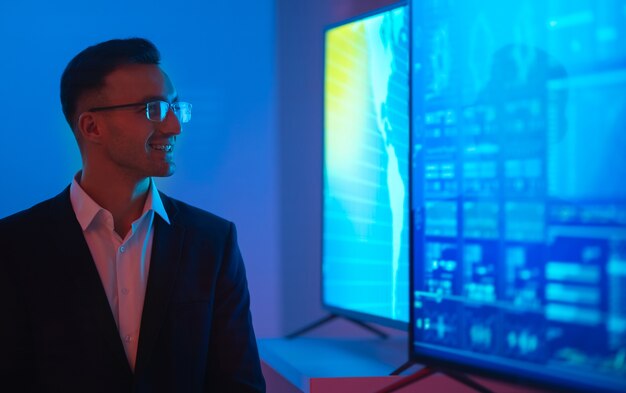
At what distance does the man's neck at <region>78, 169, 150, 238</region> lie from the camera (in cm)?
184

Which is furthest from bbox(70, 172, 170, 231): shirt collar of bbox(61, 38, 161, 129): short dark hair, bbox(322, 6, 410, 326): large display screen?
bbox(322, 6, 410, 326): large display screen

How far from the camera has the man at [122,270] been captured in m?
1.64

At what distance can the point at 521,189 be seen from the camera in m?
1.08

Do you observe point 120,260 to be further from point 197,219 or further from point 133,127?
point 133,127

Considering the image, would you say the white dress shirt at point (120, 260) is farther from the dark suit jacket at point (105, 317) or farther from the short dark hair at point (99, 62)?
the short dark hair at point (99, 62)

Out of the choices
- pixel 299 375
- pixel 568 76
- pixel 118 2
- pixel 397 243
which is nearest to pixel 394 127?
pixel 397 243

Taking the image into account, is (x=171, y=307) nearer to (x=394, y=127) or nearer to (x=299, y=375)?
(x=299, y=375)

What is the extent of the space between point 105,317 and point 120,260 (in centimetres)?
17

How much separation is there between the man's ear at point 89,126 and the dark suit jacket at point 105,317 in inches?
Answer: 7.2

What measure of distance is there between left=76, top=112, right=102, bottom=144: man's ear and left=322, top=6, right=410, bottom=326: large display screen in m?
0.77

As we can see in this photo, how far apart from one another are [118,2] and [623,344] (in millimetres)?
2179

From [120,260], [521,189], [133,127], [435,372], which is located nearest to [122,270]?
[120,260]

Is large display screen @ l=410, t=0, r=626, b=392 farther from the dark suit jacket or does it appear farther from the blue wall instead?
the blue wall

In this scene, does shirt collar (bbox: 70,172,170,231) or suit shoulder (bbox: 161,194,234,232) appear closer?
shirt collar (bbox: 70,172,170,231)
